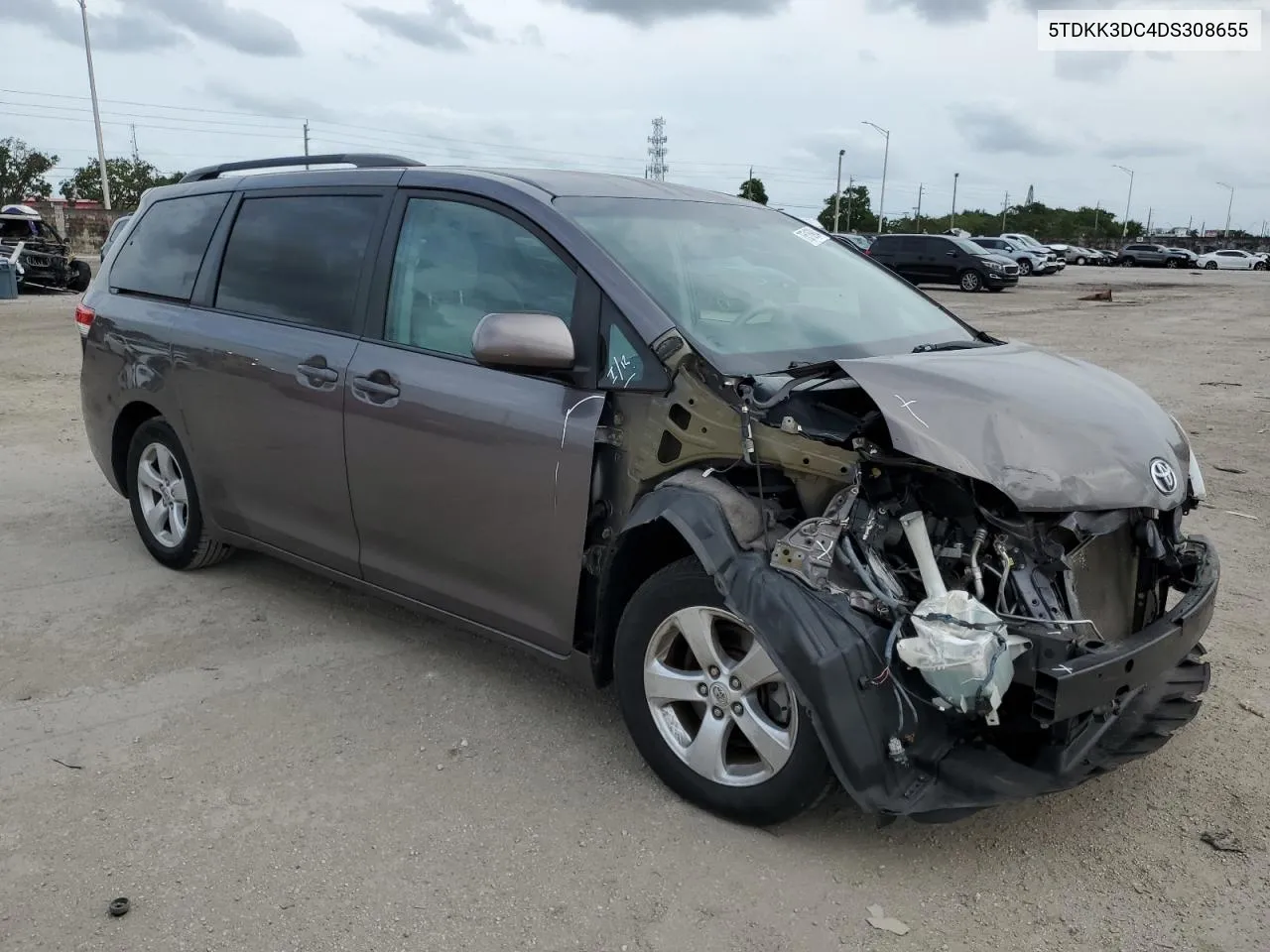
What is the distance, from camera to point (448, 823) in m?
3.10

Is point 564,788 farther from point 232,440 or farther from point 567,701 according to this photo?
point 232,440

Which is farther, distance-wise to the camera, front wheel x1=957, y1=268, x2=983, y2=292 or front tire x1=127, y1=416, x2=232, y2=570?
front wheel x1=957, y1=268, x2=983, y2=292

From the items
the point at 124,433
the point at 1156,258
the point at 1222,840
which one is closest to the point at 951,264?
the point at 124,433

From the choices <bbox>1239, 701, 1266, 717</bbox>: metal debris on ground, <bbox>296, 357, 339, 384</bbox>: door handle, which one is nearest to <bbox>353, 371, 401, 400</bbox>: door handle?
<bbox>296, 357, 339, 384</bbox>: door handle

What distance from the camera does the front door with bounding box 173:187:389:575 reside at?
13.3 feet

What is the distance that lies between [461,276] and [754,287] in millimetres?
1029

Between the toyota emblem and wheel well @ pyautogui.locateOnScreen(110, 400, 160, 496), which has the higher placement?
the toyota emblem

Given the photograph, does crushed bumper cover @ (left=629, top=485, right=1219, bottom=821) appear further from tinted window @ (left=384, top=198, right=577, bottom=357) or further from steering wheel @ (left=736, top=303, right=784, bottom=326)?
tinted window @ (left=384, top=198, right=577, bottom=357)

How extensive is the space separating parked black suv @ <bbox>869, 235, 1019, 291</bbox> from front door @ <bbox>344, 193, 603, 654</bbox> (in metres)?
27.9

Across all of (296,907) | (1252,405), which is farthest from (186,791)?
(1252,405)

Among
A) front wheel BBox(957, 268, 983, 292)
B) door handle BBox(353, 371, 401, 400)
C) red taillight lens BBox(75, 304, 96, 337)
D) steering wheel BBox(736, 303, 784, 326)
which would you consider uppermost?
steering wheel BBox(736, 303, 784, 326)

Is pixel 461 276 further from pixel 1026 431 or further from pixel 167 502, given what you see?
pixel 167 502

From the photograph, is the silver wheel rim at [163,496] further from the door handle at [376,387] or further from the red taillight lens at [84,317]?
the door handle at [376,387]

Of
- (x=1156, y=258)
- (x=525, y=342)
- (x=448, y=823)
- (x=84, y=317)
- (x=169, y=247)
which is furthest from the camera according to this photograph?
(x=1156, y=258)
